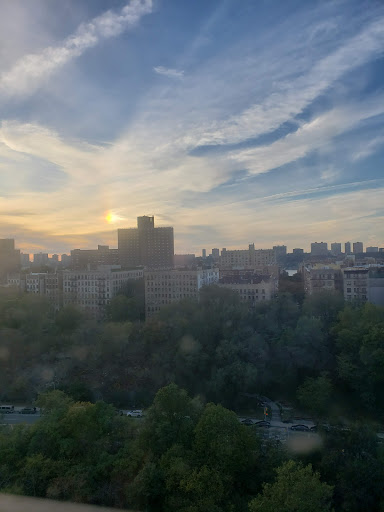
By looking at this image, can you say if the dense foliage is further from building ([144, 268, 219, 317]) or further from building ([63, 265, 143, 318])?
building ([63, 265, 143, 318])

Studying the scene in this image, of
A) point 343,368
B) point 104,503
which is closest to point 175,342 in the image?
point 343,368

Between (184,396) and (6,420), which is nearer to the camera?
(184,396)

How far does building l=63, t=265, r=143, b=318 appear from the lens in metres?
24.3

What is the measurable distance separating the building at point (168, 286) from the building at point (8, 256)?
17515 mm

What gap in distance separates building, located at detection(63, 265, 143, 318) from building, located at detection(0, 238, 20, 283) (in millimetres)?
12721

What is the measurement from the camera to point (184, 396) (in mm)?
8438

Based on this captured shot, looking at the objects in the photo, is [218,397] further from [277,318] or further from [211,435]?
[211,435]

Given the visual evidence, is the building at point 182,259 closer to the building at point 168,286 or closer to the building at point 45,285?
the building at point 45,285

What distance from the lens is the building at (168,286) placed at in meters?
22.7

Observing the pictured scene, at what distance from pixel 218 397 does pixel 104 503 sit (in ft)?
25.6

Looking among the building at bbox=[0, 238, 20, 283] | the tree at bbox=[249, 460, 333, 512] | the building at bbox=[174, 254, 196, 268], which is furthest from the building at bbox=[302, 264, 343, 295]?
the building at bbox=[0, 238, 20, 283]

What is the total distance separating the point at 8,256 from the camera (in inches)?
1499

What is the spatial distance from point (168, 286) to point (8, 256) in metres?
21.6

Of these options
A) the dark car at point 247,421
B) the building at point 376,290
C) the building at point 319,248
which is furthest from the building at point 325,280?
the building at point 319,248
